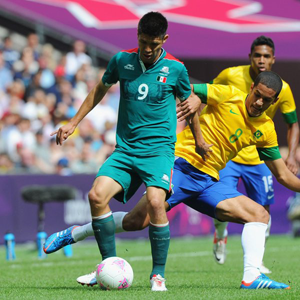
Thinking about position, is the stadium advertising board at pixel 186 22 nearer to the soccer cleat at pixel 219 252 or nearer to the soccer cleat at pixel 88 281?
the soccer cleat at pixel 219 252

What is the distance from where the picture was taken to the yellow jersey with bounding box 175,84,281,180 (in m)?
7.17

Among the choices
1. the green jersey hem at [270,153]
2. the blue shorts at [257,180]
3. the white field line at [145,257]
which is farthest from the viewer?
the white field line at [145,257]

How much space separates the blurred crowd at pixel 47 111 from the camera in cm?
1473

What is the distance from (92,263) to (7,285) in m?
2.89

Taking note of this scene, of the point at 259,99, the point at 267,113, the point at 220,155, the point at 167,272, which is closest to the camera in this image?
the point at 259,99

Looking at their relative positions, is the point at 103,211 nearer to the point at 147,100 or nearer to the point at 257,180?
the point at 147,100

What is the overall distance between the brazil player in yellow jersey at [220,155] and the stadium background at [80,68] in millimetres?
6399

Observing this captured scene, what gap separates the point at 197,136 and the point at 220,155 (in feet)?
1.51

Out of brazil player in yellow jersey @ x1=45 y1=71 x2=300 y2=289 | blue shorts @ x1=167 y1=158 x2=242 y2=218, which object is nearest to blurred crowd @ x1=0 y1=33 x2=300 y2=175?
brazil player in yellow jersey @ x1=45 y1=71 x2=300 y2=289

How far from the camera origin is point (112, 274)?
6.53 m

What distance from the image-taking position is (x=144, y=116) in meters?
6.68

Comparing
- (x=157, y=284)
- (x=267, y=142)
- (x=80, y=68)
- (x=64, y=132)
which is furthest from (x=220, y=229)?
(x=80, y=68)

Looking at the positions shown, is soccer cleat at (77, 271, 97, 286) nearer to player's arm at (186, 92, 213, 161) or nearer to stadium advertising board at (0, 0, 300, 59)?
player's arm at (186, 92, 213, 161)

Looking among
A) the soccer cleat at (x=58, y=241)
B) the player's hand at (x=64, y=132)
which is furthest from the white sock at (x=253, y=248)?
the player's hand at (x=64, y=132)
